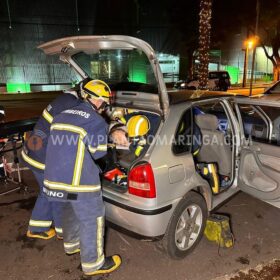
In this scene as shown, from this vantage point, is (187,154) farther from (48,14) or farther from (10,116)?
(48,14)

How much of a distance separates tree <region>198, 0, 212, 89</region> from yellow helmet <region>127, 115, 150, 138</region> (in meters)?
10.2

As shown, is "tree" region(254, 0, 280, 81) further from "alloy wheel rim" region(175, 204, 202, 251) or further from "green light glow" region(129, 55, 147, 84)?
"alloy wheel rim" region(175, 204, 202, 251)

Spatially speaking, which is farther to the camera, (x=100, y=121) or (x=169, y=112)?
(x=169, y=112)

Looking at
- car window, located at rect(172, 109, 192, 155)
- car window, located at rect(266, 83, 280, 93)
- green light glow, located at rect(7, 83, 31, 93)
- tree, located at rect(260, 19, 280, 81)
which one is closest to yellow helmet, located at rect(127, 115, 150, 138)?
car window, located at rect(172, 109, 192, 155)

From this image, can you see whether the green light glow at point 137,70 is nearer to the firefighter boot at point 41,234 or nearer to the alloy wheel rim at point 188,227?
the firefighter boot at point 41,234

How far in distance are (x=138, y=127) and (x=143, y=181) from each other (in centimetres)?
65

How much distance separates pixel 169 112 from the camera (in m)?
2.84

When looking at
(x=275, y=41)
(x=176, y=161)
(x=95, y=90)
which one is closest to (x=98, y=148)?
(x=95, y=90)

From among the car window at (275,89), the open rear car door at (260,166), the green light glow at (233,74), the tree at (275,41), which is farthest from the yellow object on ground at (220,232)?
the green light glow at (233,74)

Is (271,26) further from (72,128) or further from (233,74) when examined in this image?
(72,128)

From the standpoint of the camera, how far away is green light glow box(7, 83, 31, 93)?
21678mm

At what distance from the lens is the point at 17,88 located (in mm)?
21938

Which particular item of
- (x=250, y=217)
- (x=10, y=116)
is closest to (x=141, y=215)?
(x=250, y=217)

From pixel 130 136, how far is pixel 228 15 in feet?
80.4
